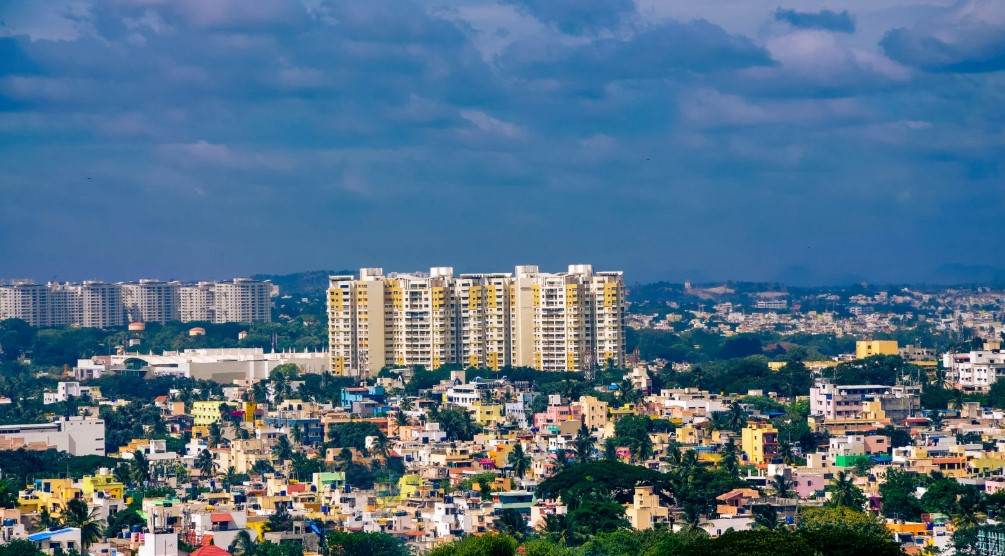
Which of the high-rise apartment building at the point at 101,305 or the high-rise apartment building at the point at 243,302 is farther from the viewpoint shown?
the high-rise apartment building at the point at 243,302

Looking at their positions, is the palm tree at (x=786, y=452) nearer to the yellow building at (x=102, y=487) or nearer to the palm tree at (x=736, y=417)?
the palm tree at (x=736, y=417)

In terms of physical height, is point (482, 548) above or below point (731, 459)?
below

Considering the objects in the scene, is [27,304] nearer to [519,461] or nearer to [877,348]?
[877,348]

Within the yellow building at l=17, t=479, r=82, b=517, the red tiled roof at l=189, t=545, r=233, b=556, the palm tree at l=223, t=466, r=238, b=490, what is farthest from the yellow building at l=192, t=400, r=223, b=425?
the red tiled roof at l=189, t=545, r=233, b=556

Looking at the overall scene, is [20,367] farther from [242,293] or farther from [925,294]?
[925,294]

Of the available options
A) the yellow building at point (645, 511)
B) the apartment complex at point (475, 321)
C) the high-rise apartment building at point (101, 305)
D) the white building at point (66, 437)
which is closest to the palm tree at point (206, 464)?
the white building at point (66, 437)

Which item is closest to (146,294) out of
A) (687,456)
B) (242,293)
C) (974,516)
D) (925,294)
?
(242,293)

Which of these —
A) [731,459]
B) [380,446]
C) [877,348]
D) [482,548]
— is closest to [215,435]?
[380,446]
